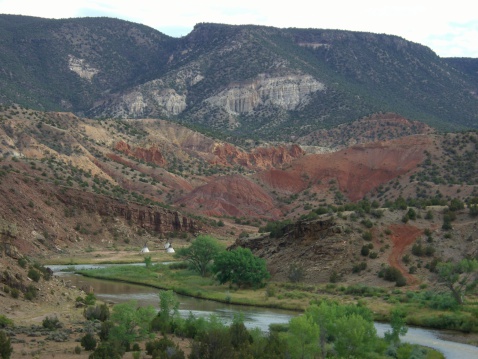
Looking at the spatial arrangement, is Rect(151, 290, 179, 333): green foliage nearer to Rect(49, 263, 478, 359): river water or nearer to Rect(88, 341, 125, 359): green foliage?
Rect(49, 263, 478, 359): river water

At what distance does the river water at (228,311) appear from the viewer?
137 ft

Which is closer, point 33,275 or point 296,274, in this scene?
point 33,275

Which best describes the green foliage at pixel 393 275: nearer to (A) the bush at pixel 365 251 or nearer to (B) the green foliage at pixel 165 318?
(A) the bush at pixel 365 251

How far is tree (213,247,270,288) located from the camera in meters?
68.1

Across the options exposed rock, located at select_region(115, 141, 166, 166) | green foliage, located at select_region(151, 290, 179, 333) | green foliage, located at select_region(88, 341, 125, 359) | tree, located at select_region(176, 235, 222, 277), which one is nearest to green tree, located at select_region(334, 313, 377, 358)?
green foliage, located at select_region(88, 341, 125, 359)

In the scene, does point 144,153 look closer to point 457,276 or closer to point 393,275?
point 393,275

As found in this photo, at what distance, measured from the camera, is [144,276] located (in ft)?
253

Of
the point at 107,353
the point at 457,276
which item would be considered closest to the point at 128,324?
the point at 107,353

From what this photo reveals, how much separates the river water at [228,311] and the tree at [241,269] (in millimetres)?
6130

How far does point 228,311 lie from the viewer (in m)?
55.0

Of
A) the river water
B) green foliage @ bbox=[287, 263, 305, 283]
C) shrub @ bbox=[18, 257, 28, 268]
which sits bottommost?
the river water

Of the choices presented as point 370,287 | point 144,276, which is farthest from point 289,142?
point 370,287

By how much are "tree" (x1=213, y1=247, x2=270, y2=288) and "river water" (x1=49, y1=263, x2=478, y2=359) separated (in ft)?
20.1

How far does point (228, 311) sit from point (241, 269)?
13.6m
